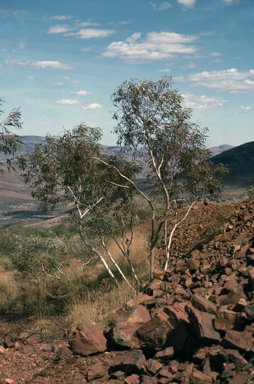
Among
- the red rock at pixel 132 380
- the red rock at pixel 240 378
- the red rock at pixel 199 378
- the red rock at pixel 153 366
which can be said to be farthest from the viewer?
the red rock at pixel 153 366

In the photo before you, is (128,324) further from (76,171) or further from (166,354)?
(76,171)

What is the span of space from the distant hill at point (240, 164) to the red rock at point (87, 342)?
133 ft

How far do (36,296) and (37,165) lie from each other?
4.78 metres

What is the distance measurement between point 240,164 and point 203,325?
5651cm

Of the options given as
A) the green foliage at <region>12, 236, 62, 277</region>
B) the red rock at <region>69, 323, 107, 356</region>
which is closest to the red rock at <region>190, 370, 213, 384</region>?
the red rock at <region>69, 323, 107, 356</region>

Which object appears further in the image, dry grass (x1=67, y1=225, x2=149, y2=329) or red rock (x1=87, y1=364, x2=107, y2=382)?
dry grass (x1=67, y1=225, x2=149, y2=329)

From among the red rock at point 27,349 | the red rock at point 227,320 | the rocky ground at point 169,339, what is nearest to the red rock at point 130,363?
the rocky ground at point 169,339

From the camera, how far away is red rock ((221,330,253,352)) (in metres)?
3.75

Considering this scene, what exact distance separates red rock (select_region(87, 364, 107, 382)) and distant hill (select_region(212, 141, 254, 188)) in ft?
136

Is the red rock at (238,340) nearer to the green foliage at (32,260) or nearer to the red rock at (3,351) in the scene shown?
the red rock at (3,351)

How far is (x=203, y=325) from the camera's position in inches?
171

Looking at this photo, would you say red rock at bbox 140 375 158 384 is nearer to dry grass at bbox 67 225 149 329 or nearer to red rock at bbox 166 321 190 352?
red rock at bbox 166 321 190 352

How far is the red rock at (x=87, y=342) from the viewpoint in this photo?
18.2 feet

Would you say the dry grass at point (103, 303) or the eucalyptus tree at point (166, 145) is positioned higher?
the eucalyptus tree at point (166, 145)
